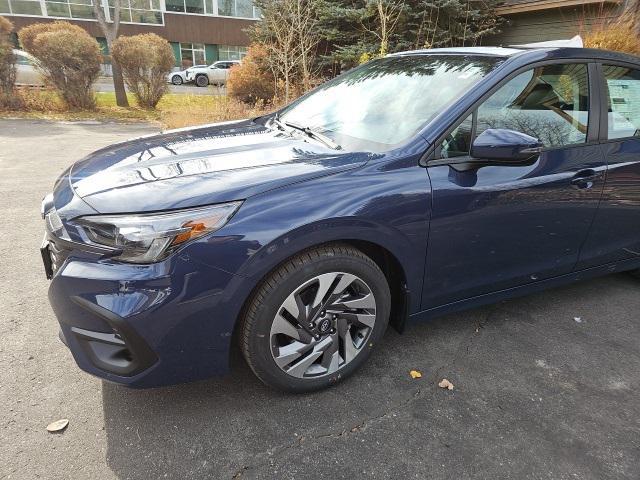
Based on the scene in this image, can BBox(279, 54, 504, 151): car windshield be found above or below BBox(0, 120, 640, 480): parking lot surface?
above

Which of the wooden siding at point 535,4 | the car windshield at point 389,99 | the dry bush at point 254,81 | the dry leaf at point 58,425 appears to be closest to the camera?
the dry leaf at point 58,425

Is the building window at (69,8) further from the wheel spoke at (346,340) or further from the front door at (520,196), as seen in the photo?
the wheel spoke at (346,340)

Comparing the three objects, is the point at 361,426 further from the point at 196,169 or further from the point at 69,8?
the point at 69,8

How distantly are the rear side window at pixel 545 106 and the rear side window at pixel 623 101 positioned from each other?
9.2 inches

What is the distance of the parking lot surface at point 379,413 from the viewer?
1.89 metres

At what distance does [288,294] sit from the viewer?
1.99 m

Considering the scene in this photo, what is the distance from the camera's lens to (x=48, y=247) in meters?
2.23

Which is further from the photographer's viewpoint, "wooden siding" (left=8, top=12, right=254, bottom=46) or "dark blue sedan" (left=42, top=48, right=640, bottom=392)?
"wooden siding" (left=8, top=12, right=254, bottom=46)

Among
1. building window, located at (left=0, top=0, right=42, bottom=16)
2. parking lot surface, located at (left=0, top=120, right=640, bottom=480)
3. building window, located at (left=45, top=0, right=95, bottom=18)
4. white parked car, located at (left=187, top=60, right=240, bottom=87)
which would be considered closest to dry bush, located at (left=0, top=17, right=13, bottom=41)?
parking lot surface, located at (left=0, top=120, right=640, bottom=480)

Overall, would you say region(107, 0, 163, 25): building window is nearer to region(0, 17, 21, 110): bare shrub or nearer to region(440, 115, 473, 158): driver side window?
region(0, 17, 21, 110): bare shrub

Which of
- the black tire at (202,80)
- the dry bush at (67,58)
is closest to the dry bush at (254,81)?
the dry bush at (67,58)

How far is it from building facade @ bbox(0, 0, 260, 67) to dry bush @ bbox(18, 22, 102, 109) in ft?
64.6

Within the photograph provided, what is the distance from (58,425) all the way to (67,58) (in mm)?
12435

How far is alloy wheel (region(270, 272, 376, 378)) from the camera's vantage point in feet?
6.77
